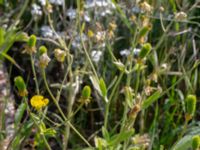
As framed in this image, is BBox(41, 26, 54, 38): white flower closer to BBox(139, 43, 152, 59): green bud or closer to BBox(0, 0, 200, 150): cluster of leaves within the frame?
BBox(0, 0, 200, 150): cluster of leaves

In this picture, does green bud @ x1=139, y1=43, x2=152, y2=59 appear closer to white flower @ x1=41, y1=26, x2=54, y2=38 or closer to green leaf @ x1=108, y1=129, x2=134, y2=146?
green leaf @ x1=108, y1=129, x2=134, y2=146

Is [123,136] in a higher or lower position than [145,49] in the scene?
lower

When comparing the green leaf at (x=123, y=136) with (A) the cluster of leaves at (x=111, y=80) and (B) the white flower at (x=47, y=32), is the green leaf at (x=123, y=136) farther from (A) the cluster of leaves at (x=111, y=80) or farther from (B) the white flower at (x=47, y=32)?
(B) the white flower at (x=47, y=32)

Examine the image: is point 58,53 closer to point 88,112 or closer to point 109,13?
point 88,112

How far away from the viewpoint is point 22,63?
6.81ft

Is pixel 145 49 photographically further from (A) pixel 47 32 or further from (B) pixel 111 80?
(A) pixel 47 32

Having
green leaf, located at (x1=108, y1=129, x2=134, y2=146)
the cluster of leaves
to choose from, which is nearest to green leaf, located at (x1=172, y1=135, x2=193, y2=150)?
the cluster of leaves

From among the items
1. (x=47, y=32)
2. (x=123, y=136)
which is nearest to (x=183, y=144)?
(x=123, y=136)

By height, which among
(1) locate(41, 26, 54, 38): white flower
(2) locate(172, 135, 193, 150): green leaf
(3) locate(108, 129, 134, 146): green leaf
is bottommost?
(2) locate(172, 135, 193, 150): green leaf

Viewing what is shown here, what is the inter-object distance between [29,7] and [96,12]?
50 cm

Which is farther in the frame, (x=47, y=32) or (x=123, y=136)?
(x=47, y=32)

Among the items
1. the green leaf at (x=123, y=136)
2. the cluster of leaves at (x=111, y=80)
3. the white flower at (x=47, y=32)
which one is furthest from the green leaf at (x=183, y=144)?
the white flower at (x=47, y=32)

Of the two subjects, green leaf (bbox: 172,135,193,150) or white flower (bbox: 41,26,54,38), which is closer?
green leaf (bbox: 172,135,193,150)

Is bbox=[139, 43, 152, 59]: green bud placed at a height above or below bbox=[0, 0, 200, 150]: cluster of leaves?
above
